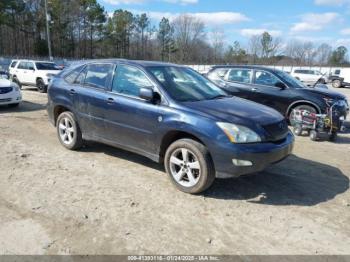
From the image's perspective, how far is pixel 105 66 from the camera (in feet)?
17.5

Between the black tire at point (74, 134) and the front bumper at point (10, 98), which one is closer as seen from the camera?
the black tire at point (74, 134)

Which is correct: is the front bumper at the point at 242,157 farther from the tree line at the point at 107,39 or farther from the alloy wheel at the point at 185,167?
the tree line at the point at 107,39

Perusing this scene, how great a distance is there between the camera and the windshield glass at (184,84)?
4609 mm

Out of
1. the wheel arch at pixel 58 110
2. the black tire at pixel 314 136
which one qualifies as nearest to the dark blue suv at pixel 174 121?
the wheel arch at pixel 58 110

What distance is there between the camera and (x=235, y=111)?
168 inches

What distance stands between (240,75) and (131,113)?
234 inches

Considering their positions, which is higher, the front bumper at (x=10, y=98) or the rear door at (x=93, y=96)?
the rear door at (x=93, y=96)

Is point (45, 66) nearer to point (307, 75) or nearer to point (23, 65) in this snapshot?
point (23, 65)

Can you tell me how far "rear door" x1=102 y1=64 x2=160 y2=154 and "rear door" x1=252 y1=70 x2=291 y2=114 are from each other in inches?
208

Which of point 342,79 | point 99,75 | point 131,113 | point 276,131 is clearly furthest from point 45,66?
point 342,79

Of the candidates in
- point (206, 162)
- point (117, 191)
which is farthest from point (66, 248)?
point (206, 162)

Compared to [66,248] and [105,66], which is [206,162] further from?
[105,66]

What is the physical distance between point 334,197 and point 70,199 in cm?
350

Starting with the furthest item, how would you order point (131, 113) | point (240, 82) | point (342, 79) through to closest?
1. point (342, 79)
2. point (240, 82)
3. point (131, 113)
